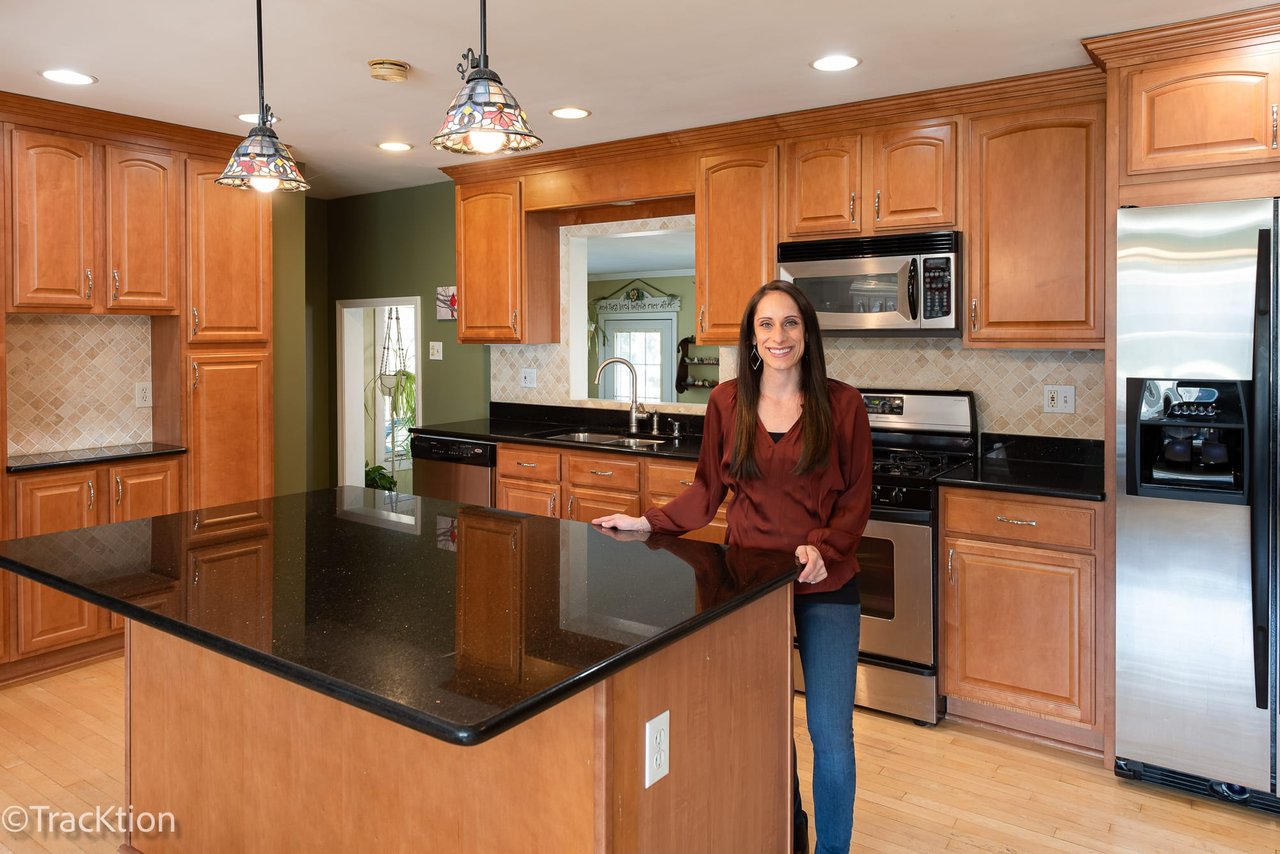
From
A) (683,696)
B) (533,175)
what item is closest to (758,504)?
(683,696)

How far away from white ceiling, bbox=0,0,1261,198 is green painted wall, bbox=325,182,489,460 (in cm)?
149

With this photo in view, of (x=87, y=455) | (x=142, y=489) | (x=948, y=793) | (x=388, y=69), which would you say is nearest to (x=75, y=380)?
(x=87, y=455)

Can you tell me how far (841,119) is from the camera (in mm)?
3793

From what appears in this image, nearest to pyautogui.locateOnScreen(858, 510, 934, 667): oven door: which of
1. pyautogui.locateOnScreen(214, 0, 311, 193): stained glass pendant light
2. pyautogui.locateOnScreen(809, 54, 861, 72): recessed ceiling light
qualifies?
pyautogui.locateOnScreen(809, 54, 861, 72): recessed ceiling light

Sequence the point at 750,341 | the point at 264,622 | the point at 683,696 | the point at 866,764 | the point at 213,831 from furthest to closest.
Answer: the point at 866,764, the point at 750,341, the point at 213,831, the point at 683,696, the point at 264,622

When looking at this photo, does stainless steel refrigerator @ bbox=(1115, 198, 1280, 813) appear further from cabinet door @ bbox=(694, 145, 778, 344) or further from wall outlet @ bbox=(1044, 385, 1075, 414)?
cabinet door @ bbox=(694, 145, 778, 344)

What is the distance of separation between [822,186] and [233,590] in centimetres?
295

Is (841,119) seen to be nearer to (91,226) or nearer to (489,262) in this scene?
(489,262)

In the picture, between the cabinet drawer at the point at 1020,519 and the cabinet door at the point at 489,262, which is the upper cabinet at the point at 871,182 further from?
the cabinet door at the point at 489,262

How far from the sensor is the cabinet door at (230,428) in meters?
4.47

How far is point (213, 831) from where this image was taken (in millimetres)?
2145

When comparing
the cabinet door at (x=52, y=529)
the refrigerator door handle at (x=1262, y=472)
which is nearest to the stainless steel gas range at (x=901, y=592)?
the refrigerator door handle at (x=1262, y=472)

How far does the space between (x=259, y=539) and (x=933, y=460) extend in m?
2.59

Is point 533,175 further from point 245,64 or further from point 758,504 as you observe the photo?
point 758,504
